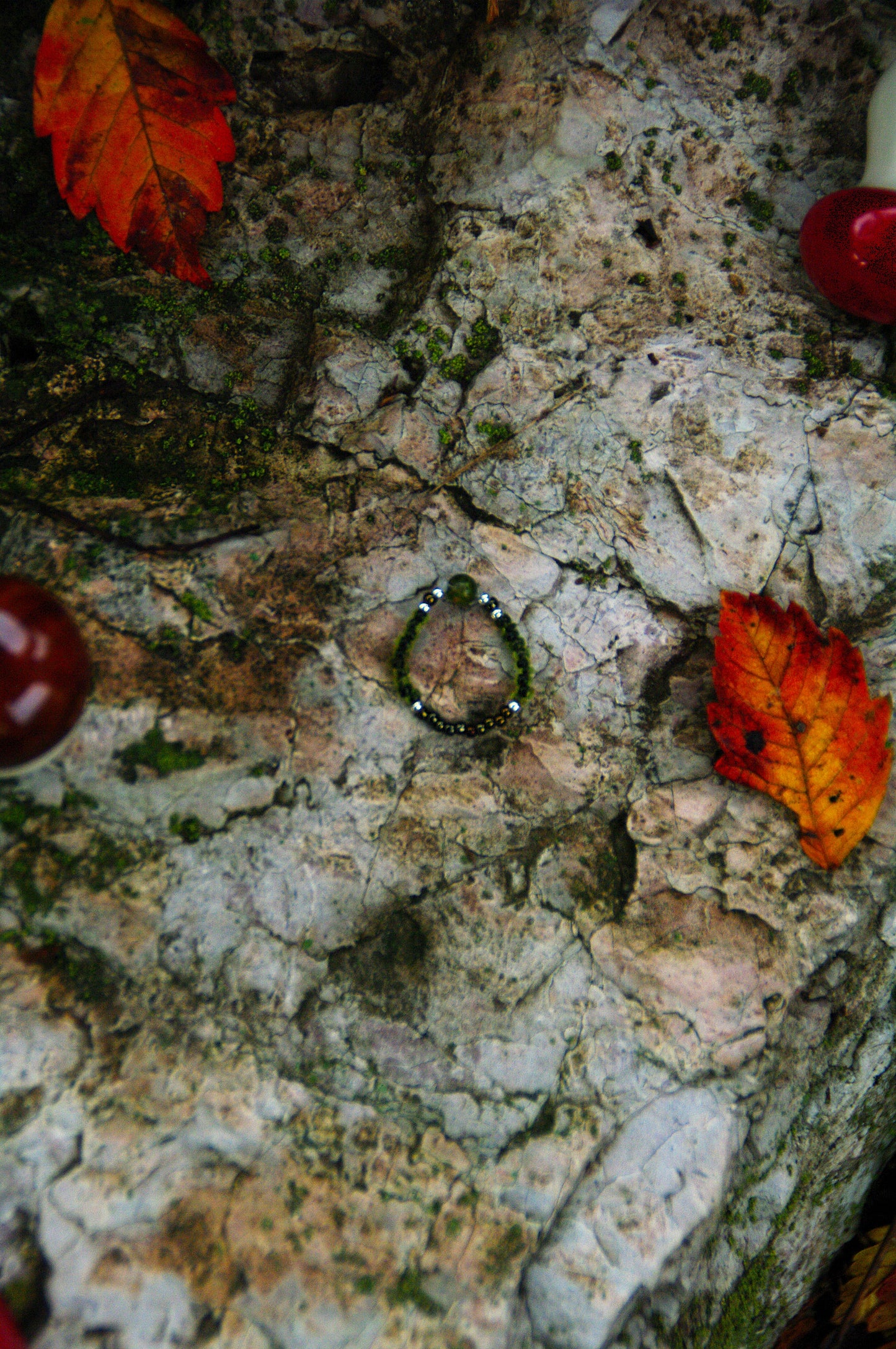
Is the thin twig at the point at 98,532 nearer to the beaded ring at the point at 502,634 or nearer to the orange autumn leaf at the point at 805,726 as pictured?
the beaded ring at the point at 502,634

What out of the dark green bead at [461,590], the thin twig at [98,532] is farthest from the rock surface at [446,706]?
the dark green bead at [461,590]

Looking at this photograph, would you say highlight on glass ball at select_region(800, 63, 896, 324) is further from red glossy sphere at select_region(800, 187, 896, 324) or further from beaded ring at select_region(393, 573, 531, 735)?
beaded ring at select_region(393, 573, 531, 735)

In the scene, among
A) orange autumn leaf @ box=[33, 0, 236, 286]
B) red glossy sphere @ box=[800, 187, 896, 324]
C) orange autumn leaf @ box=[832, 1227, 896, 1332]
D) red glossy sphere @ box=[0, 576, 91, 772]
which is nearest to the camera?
red glossy sphere @ box=[0, 576, 91, 772]

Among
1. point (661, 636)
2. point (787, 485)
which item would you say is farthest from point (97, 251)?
point (787, 485)

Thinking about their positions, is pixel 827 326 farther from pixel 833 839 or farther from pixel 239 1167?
pixel 239 1167

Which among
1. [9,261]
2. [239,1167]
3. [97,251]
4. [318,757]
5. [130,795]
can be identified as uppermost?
[97,251]

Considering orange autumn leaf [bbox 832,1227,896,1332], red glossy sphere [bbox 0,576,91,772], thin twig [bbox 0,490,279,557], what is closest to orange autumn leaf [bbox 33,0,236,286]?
thin twig [bbox 0,490,279,557]
